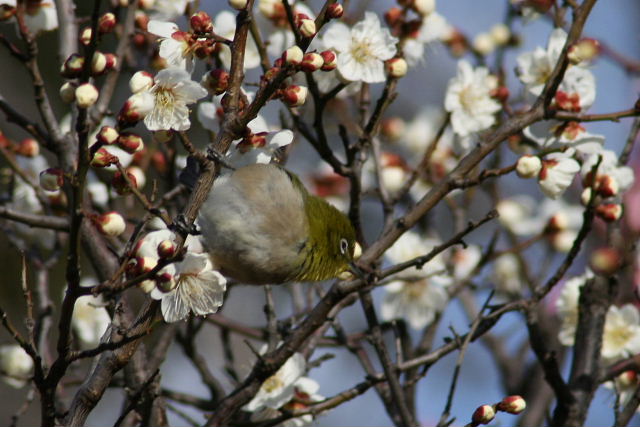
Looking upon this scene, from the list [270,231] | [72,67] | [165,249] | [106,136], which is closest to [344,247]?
[270,231]

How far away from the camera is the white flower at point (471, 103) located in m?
3.70

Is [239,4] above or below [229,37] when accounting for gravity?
below

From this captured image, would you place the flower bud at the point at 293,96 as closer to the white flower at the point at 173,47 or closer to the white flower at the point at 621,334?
the white flower at the point at 173,47

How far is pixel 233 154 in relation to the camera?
2.94 m

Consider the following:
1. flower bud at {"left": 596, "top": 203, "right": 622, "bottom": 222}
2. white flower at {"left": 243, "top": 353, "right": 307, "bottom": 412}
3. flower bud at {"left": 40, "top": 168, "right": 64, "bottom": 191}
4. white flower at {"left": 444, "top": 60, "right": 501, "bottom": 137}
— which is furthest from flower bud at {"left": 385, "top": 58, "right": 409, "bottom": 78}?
flower bud at {"left": 40, "top": 168, "right": 64, "bottom": 191}

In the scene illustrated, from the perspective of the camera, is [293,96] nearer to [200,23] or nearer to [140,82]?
[200,23]

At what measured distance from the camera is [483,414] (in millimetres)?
2410

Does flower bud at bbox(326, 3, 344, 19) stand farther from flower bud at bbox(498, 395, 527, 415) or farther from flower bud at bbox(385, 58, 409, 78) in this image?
flower bud at bbox(498, 395, 527, 415)

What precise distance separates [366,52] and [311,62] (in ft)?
3.21

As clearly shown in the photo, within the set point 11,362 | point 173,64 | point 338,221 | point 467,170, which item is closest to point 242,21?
point 173,64

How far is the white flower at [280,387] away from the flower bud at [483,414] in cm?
93

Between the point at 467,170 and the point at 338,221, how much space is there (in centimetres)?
91

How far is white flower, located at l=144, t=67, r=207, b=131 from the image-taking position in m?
2.39

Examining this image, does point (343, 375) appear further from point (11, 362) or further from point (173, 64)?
point (173, 64)
